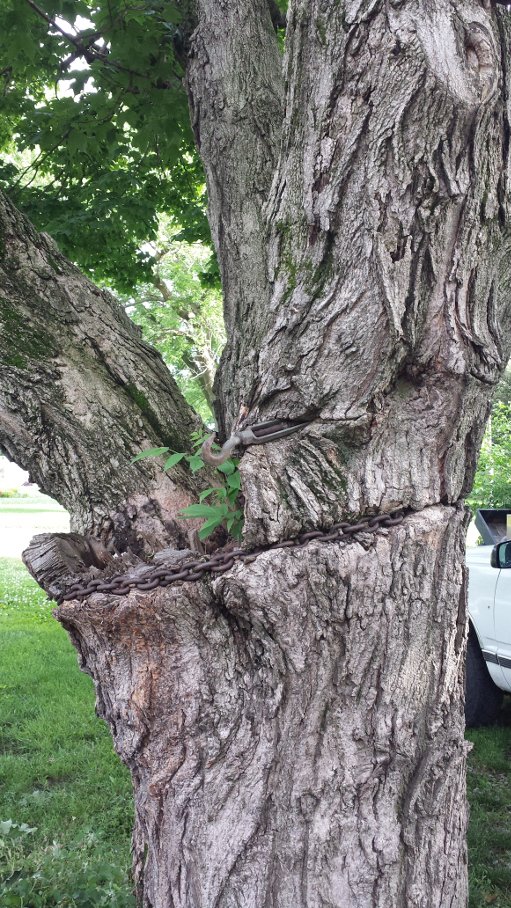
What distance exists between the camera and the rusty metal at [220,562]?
218cm

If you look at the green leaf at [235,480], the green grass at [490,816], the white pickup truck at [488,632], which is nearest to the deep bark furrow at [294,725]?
the green leaf at [235,480]

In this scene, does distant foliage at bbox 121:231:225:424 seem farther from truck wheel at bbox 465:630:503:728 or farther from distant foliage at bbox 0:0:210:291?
truck wheel at bbox 465:630:503:728

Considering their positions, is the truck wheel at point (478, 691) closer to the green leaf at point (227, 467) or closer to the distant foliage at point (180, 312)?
the green leaf at point (227, 467)

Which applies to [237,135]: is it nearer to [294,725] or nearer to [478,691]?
[294,725]

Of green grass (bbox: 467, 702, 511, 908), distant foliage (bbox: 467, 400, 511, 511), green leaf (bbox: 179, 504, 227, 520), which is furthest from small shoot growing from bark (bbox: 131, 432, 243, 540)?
distant foliage (bbox: 467, 400, 511, 511)

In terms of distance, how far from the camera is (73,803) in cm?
430

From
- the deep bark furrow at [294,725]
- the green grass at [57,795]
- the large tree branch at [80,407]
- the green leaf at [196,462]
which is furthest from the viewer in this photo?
the green grass at [57,795]

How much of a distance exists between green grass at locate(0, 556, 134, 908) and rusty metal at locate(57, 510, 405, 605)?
64.0 inches

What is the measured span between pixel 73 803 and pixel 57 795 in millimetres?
147

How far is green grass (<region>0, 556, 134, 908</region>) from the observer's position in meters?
3.22

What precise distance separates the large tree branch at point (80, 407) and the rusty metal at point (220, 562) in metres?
0.40

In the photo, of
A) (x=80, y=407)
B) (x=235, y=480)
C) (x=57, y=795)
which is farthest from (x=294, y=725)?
(x=57, y=795)

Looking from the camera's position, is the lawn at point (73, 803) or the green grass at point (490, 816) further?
the green grass at point (490, 816)

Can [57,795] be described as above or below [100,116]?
below
